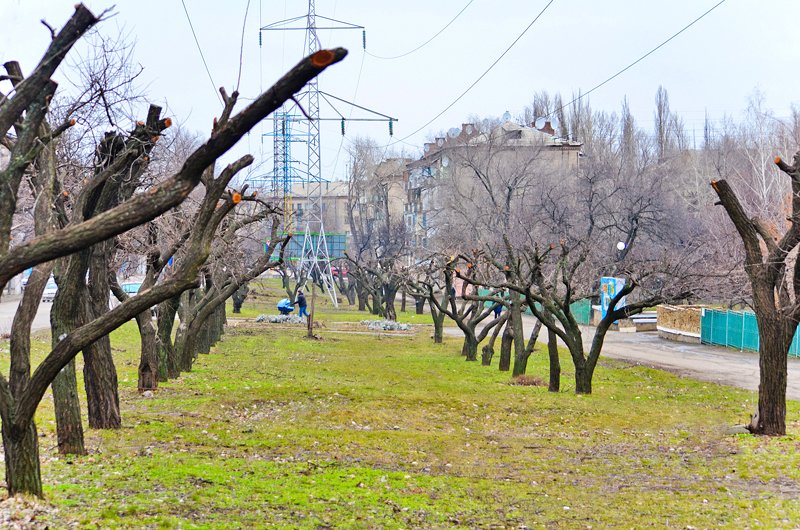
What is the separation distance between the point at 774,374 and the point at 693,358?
71.1ft

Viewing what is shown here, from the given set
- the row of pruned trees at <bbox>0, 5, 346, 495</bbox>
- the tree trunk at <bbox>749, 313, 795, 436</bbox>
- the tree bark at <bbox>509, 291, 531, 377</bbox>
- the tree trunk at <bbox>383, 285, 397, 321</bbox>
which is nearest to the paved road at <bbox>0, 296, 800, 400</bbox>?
the tree trunk at <bbox>383, 285, 397, 321</bbox>

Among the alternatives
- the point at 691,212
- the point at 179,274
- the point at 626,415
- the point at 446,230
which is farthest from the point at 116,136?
the point at 691,212

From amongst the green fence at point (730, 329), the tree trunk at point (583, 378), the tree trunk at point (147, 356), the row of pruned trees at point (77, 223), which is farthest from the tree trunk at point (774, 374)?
the green fence at point (730, 329)

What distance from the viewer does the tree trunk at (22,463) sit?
8586 mm

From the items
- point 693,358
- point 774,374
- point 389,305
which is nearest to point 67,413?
point 774,374

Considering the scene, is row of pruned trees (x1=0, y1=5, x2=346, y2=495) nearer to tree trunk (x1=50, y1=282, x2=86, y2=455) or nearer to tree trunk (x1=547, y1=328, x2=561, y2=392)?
tree trunk (x1=50, y1=282, x2=86, y2=455)

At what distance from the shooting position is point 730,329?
4016 cm

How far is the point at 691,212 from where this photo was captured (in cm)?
5869

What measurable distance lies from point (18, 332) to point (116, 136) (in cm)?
292

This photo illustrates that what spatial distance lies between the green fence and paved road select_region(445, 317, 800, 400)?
22.3 inches

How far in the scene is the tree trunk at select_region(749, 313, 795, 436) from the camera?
15109mm

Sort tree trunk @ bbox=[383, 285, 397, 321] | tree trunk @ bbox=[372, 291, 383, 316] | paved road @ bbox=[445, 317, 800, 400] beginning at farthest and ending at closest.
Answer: tree trunk @ bbox=[372, 291, 383, 316] < tree trunk @ bbox=[383, 285, 397, 321] < paved road @ bbox=[445, 317, 800, 400]

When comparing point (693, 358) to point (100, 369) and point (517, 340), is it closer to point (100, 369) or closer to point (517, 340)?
point (517, 340)

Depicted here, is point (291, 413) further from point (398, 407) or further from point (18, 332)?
point (18, 332)
